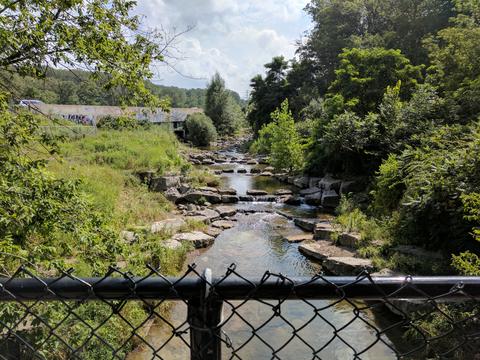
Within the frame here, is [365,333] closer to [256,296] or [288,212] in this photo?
[256,296]

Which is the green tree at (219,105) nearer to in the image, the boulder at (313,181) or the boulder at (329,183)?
the boulder at (313,181)

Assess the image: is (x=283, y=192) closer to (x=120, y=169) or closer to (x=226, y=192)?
(x=226, y=192)

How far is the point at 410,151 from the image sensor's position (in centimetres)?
905

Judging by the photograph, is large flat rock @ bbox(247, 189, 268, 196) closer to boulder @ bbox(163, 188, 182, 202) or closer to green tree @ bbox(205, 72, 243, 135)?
boulder @ bbox(163, 188, 182, 202)

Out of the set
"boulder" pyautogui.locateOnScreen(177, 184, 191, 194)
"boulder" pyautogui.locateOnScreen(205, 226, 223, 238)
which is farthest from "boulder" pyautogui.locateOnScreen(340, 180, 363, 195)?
"boulder" pyautogui.locateOnScreen(177, 184, 191, 194)

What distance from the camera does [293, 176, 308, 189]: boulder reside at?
1641 centimetres

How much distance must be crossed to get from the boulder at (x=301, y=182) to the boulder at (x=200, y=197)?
4228 mm

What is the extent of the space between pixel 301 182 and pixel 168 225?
26.6ft

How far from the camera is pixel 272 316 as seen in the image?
37.5 inches

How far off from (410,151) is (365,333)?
Answer: 5.22 metres

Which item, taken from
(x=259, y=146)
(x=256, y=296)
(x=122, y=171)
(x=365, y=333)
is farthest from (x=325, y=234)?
(x=259, y=146)

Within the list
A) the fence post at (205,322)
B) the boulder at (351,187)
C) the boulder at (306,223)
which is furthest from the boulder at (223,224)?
the fence post at (205,322)

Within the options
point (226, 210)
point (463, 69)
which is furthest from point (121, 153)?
point (463, 69)

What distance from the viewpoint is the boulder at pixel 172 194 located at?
13523 millimetres
